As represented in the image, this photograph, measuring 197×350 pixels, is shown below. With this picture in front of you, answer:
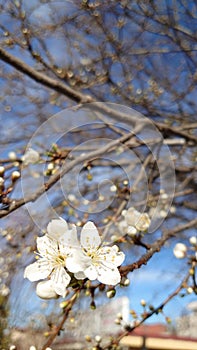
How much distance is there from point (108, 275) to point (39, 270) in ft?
0.38

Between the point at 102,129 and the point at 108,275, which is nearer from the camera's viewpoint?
the point at 108,275

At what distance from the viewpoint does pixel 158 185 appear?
91.4 inches

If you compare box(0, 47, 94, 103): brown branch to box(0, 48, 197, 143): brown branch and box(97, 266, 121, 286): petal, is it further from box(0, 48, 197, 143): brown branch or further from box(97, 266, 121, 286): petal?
box(97, 266, 121, 286): petal

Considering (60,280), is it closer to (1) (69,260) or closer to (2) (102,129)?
(1) (69,260)

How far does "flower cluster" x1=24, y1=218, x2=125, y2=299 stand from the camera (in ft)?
2.10

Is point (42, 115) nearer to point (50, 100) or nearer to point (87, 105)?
point (50, 100)

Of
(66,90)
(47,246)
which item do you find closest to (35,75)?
(66,90)

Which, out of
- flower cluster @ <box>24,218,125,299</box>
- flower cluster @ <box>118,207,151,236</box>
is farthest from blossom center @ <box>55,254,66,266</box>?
flower cluster @ <box>118,207,151,236</box>

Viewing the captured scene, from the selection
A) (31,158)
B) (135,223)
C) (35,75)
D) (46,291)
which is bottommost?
(46,291)

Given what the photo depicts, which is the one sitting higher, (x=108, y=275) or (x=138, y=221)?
(x=138, y=221)

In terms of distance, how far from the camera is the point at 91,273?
65 cm

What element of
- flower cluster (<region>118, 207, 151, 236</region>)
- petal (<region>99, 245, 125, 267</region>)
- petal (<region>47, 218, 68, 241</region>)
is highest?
flower cluster (<region>118, 207, 151, 236</region>)

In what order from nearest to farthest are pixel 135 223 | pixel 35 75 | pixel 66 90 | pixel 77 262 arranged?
1. pixel 77 262
2. pixel 135 223
3. pixel 35 75
4. pixel 66 90

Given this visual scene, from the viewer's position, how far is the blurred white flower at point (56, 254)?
648mm
